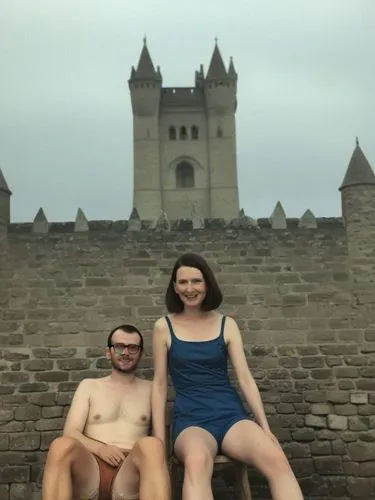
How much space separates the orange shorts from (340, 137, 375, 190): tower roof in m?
4.95

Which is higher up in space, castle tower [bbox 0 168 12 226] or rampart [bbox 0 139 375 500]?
castle tower [bbox 0 168 12 226]

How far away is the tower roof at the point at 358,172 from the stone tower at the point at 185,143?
3864 centimetres

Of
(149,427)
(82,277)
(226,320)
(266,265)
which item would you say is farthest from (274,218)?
(149,427)

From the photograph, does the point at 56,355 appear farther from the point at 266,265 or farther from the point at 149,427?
the point at 149,427

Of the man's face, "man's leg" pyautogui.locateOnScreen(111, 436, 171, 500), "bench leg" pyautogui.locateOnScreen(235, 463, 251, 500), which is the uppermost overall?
the man's face

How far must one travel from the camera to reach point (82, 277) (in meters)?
7.27

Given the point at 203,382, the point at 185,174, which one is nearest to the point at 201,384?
the point at 203,382

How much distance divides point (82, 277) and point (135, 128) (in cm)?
4226

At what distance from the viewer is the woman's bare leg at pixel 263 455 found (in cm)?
337

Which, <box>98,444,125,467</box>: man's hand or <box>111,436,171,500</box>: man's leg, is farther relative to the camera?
<box>98,444,125,467</box>: man's hand

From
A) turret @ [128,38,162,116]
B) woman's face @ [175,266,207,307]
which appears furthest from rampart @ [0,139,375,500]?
turret @ [128,38,162,116]

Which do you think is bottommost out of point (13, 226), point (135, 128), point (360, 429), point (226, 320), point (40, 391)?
point (360, 429)

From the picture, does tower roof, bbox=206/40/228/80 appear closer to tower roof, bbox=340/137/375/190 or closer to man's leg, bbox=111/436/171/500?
tower roof, bbox=340/137/375/190

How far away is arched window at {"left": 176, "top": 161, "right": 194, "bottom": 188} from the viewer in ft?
160
